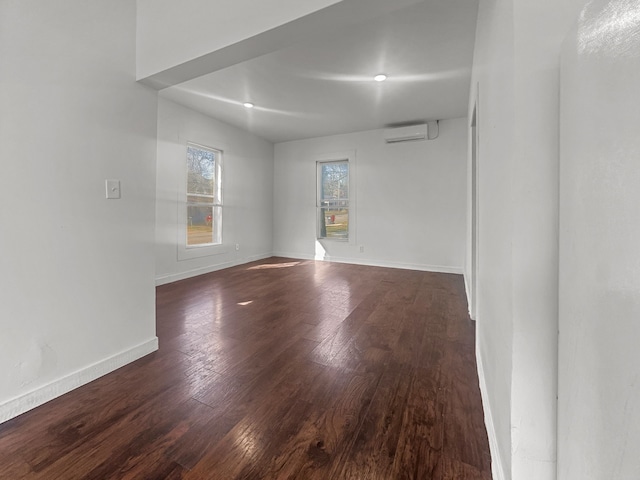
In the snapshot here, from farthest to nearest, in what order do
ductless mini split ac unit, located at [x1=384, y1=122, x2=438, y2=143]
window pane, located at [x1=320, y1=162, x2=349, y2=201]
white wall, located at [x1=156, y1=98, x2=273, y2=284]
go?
1. window pane, located at [x1=320, y1=162, x2=349, y2=201]
2. ductless mini split ac unit, located at [x1=384, y1=122, x2=438, y2=143]
3. white wall, located at [x1=156, y1=98, x2=273, y2=284]

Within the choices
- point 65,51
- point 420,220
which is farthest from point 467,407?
point 420,220

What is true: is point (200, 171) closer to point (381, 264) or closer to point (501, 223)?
point (381, 264)

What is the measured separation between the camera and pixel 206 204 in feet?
16.0

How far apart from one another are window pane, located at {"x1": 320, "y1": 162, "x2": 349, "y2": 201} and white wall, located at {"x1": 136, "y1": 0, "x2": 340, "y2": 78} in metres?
4.31

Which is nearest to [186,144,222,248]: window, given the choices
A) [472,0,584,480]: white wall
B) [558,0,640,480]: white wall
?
[472,0,584,480]: white wall

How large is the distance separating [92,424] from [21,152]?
4.59ft

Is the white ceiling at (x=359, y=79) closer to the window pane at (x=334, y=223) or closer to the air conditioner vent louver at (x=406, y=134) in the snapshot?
the air conditioner vent louver at (x=406, y=134)

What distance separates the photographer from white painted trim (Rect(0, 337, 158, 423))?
144 centimetres

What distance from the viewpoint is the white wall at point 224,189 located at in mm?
4133

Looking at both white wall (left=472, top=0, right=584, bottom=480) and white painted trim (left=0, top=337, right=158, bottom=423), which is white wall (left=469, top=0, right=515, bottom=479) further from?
white painted trim (left=0, top=337, right=158, bottom=423)

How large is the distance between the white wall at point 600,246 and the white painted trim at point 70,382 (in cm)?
229

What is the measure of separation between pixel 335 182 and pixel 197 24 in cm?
441

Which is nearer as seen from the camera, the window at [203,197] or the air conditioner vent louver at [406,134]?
the window at [203,197]

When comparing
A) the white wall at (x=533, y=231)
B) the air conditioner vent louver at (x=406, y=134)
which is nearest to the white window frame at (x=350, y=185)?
the air conditioner vent louver at (x=406, y=134)
